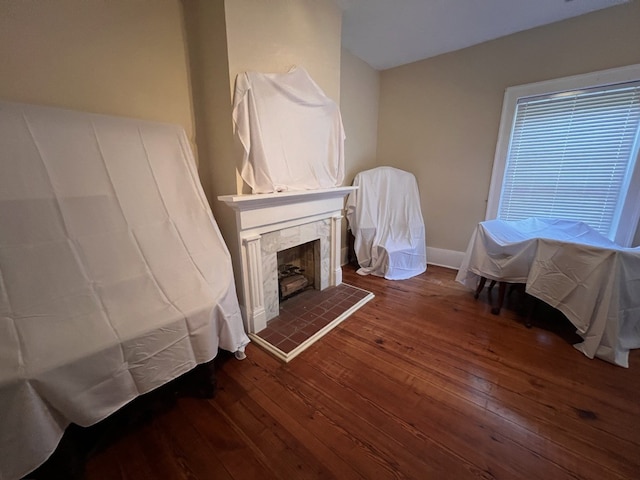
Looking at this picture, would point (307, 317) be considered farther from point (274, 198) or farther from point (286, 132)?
point (286, 132)

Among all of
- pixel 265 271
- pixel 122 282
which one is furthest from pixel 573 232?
pixel 122 282

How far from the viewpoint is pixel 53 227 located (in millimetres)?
1117

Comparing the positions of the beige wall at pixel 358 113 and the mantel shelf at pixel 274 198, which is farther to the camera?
the beige wall at pixel 358 113

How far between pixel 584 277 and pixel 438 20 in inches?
94.2

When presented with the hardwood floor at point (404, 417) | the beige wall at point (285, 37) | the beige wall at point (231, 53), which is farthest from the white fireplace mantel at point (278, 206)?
the hardwood floor at point (404, 417)

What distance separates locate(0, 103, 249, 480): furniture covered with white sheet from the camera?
0.84 meters

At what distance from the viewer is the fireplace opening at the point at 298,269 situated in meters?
2.30

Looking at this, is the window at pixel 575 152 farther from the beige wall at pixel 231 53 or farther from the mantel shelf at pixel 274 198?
the beige wall at pixel 231 53

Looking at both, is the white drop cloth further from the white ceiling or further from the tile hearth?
the tile hearth

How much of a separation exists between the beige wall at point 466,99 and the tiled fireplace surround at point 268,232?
147 cm

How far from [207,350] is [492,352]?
5.94ft

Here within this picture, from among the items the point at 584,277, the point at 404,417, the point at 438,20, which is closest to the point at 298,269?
the point at 404,417

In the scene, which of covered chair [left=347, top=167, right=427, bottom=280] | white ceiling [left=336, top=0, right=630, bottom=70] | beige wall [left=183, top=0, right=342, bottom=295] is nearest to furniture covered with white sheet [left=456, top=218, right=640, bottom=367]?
covered chair [left=347, top=167, right=427, bottom=280]

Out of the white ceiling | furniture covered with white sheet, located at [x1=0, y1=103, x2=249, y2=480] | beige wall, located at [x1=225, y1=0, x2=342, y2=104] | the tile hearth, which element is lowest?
the tile hearth
